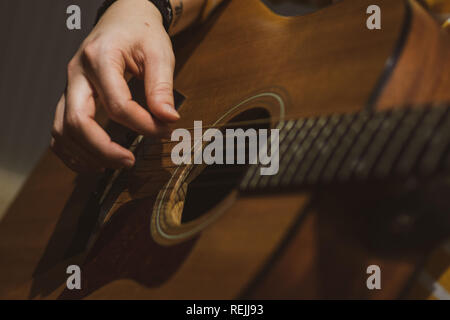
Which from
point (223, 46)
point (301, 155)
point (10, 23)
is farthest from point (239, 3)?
point (10, 23)

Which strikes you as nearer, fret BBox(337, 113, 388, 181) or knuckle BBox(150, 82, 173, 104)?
fret BBox(337, 113, 388, 181)

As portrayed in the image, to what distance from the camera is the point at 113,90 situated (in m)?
0.59

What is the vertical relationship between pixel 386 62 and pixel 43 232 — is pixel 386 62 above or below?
above

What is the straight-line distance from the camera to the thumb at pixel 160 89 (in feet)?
1.90

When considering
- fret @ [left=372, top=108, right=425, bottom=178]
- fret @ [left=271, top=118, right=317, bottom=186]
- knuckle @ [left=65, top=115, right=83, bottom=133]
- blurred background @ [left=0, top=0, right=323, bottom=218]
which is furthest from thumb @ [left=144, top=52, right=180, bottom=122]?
blurred background @ [left=0, top=0, right=323, bottom=218]

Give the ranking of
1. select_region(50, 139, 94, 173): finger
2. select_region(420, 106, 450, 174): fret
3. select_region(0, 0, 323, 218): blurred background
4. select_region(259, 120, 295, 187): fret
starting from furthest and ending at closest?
select_region(0, 0, 323, 218): blurred background, select_region(50, 139, 94, 173): finger, select_region(259, 120, 295, 187): fret, select_region(420, 106, 450, 174): fret

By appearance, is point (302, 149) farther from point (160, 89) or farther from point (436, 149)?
point (160, 89)

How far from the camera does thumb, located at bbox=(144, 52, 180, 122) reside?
22.8 inches

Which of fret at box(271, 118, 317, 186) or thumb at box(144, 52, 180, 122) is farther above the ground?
thumb at box(144, 52, 180, 122)

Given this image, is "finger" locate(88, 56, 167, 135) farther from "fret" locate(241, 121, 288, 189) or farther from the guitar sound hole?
"fret" locate(241, 121, 288, 189)

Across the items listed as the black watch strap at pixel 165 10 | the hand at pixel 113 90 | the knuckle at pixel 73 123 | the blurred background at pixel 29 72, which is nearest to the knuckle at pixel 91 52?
the hand at pixel 113 90
